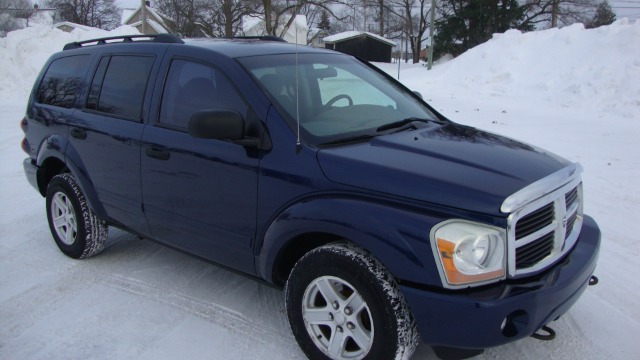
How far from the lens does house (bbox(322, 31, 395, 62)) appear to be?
2010 inches

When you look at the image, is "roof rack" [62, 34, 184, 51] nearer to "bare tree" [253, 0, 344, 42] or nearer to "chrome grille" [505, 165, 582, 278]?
"chrome grille" [505, 165, 582, 278]

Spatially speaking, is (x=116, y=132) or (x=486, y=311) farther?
(x=116, y=132)

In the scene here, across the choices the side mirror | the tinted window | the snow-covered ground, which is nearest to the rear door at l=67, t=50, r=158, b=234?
the tinted window

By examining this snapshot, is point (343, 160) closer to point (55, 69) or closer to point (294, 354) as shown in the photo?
point (294, 354)

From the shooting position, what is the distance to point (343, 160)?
2.75 meters

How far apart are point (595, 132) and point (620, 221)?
467 centimetres

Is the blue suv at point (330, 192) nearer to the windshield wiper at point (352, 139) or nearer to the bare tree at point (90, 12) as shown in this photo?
the windshield wiper at point (352, 139)

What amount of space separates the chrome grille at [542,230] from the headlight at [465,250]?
7 cm

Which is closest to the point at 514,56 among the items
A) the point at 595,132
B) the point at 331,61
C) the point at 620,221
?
the point at 595,132

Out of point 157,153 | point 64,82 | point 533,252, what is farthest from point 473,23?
point 533,252

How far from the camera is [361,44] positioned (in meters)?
52.1

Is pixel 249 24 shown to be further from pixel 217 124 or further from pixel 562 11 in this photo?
pixel 217 124

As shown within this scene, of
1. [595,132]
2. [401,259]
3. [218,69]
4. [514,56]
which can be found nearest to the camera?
[401,259]

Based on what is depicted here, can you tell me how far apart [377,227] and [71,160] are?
2955 mm
